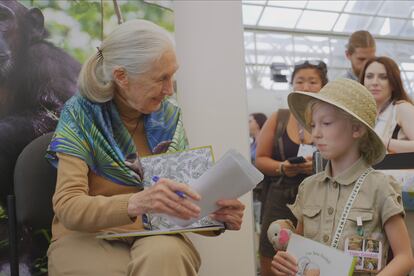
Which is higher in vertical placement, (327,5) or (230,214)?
(327,5)

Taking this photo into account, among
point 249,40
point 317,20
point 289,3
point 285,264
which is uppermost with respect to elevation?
point 289,3

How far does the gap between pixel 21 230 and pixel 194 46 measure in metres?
1.33

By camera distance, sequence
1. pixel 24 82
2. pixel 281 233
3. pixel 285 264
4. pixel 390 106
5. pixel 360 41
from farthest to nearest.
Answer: pixel 360 41, pixel 390 106, pixel 24 82, pixel 281 233, pixel 285 264

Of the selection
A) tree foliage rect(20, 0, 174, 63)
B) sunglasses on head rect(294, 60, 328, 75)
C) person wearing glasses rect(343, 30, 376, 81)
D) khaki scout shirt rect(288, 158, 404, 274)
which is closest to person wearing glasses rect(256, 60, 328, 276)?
sunglasses on head rect(294, 60, 328, 75)

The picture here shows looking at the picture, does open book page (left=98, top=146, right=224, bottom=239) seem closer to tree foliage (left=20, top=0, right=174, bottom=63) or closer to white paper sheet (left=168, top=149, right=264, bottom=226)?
white paper sheet (left=168, top=149, right=264, bottom=226)

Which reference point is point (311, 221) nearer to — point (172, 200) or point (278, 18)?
point (172, 200)

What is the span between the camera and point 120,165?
156 centimetres

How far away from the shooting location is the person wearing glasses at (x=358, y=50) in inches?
98.4

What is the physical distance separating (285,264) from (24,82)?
1.37m

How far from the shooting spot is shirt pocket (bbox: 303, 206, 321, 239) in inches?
66.7

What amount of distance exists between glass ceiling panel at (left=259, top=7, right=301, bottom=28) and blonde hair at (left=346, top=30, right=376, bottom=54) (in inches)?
13.7

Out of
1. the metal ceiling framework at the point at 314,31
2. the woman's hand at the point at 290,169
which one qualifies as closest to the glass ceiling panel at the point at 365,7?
the metal ceiling framework at the point at 314,31

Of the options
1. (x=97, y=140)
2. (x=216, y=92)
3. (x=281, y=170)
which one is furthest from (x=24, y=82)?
(x=281, y=170)

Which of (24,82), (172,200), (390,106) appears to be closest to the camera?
(172,200)
